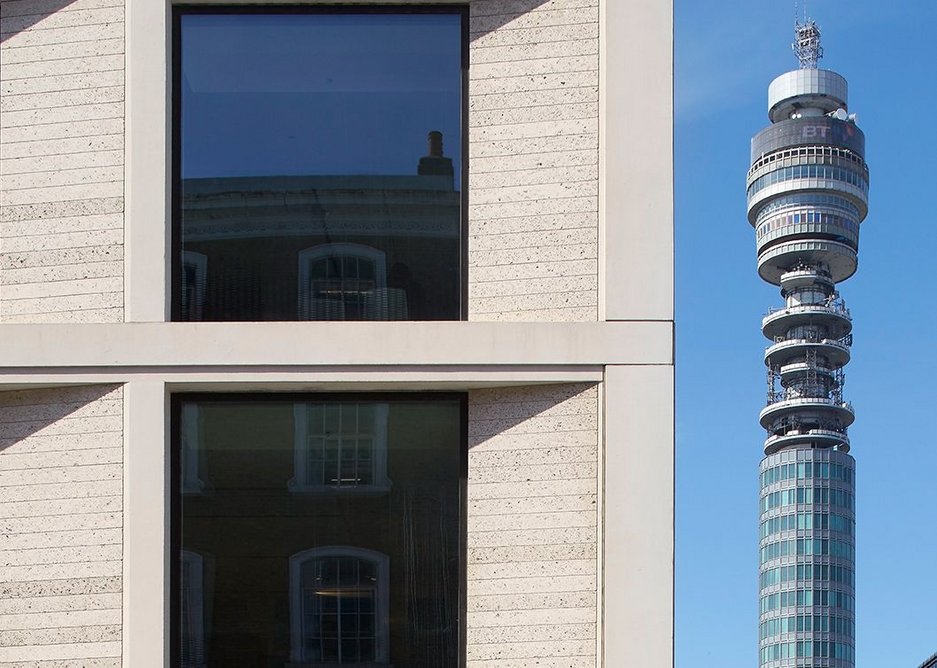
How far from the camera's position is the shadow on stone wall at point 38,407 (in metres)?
8.30

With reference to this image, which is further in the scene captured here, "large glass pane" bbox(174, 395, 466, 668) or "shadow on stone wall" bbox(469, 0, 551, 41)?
"shadow on stone wall" bbox(469, 0, 551, 41)

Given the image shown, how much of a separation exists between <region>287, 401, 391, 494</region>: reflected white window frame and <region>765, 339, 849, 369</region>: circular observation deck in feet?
513

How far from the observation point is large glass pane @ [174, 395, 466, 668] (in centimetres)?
826

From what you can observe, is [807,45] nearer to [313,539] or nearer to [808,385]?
[808,385]

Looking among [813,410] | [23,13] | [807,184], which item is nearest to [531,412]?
[23,13]

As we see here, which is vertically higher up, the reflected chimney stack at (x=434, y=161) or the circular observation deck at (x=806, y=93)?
the circular observation deck at (x=806, y=93)

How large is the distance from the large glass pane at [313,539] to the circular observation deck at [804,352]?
156469mm

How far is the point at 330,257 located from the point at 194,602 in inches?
86.1

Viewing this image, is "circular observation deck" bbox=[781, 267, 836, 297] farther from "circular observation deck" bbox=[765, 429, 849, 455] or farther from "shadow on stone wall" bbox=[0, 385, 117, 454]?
"shadow on stone wall" bbox=[0, 385, 117, 454]

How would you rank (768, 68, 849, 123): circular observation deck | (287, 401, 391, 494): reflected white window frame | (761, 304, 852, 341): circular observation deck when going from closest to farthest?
(287, 401, 391, 494): reflected white window frame
(761, 304, 852, 341): circular observation deck
(768, 68, 849, 123): circular observation deck

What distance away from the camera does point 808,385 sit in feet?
531

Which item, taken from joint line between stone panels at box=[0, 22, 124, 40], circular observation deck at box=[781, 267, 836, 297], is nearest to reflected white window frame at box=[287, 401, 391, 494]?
joint line between stone panels at box=[0, 22, 124, 40]

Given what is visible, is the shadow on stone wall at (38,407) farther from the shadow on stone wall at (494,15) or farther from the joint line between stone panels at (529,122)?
the shadow on stone wall at (494,15)

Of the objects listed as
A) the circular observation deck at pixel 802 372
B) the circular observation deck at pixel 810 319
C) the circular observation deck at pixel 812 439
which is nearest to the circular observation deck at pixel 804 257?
the circular observation deck at pixel 810 319
